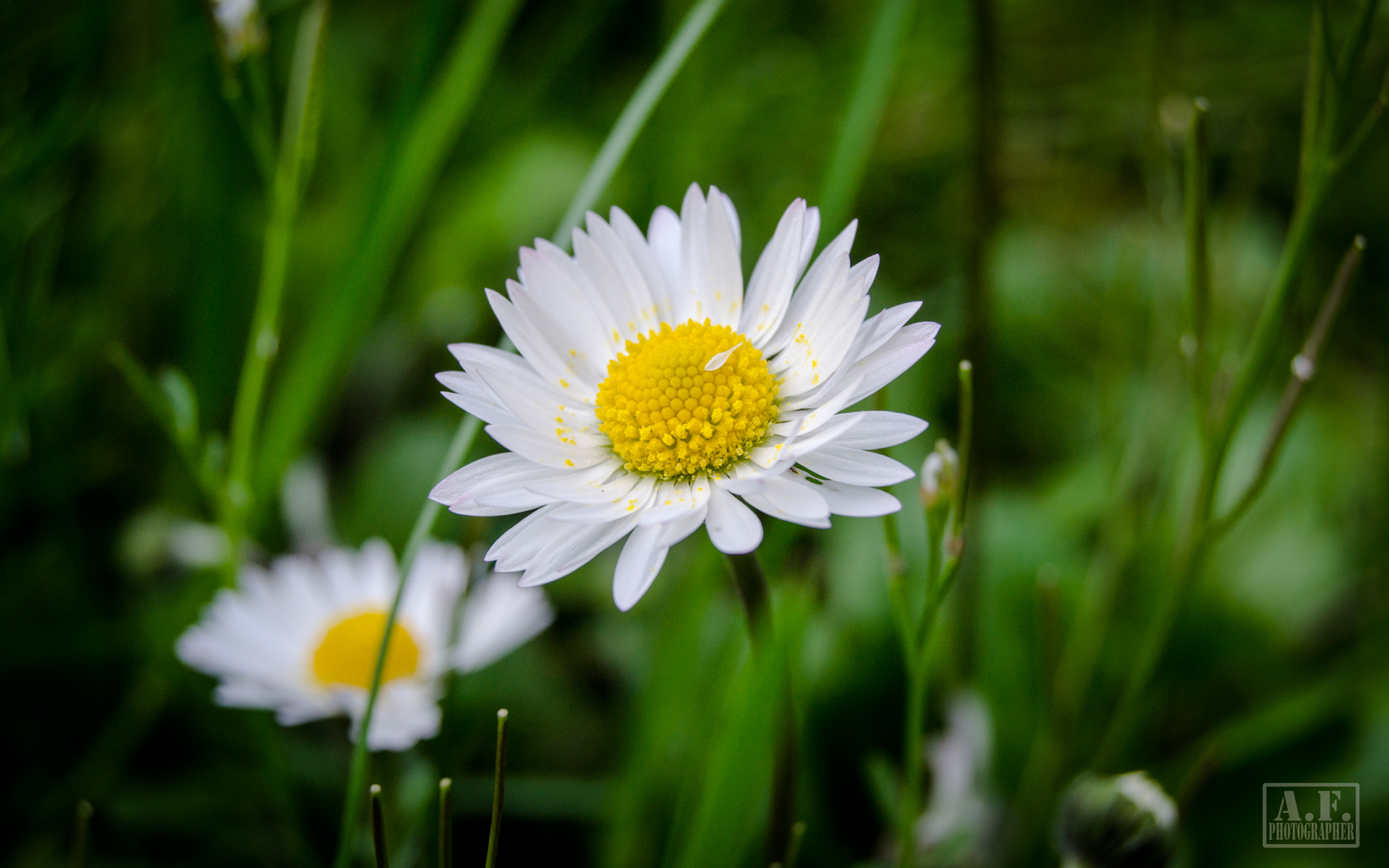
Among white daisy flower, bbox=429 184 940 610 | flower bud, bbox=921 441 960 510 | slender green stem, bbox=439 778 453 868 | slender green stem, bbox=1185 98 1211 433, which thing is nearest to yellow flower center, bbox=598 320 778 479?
white daisy flower, bbox=429 184 940 610

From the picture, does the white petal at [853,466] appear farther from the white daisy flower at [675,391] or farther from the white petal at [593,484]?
the white petal at [593,484]

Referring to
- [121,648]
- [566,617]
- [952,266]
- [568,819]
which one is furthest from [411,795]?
[952,266]

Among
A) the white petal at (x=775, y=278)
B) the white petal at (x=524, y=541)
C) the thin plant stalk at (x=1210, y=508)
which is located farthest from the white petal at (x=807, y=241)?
the thin plant stalk at (x=1210, y=508)

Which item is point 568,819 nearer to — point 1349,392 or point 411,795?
point 411,795

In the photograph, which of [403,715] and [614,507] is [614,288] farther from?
[403,715]

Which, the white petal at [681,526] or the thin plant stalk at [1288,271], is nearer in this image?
the white petal at [681,526]

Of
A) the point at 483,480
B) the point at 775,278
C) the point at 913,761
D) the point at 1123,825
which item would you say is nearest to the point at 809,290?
the point at 775,278
